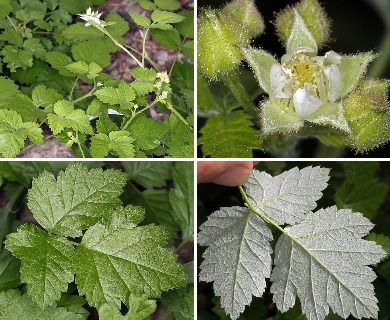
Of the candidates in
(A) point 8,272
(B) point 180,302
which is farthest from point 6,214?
(B) point 180,302

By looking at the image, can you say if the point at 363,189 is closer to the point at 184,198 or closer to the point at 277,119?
the point at 277,119

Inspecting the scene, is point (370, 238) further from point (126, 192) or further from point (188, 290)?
point (126, 192)

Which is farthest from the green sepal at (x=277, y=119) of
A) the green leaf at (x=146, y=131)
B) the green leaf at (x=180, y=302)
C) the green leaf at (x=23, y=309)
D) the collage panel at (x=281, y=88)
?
the green leaf at (x=23, y=309)

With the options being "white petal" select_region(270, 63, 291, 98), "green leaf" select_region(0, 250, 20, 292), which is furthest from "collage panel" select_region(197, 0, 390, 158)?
"green leaf" select_region(0, 250, 20, 292)

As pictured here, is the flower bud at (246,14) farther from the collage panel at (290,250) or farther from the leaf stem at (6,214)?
the leaf stem at (6,214)

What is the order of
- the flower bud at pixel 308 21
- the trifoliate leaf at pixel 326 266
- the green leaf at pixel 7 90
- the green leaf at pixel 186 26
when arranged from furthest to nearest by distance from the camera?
1. the green leaf at pixel 186 26
2. the green leaf at pixel 7 90
3. the flower bud at pixel 308 21
4. the trifoliate leaf at pixel 326 266

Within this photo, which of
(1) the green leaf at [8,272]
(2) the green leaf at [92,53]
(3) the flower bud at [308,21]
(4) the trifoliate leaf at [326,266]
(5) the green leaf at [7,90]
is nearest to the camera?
(4) the trifoliate leaf at [326,266]

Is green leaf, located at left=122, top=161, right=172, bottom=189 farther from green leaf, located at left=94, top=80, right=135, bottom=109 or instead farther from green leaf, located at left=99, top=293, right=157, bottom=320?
green leaf, located at left=99, top=293, right=157, bottom=320
